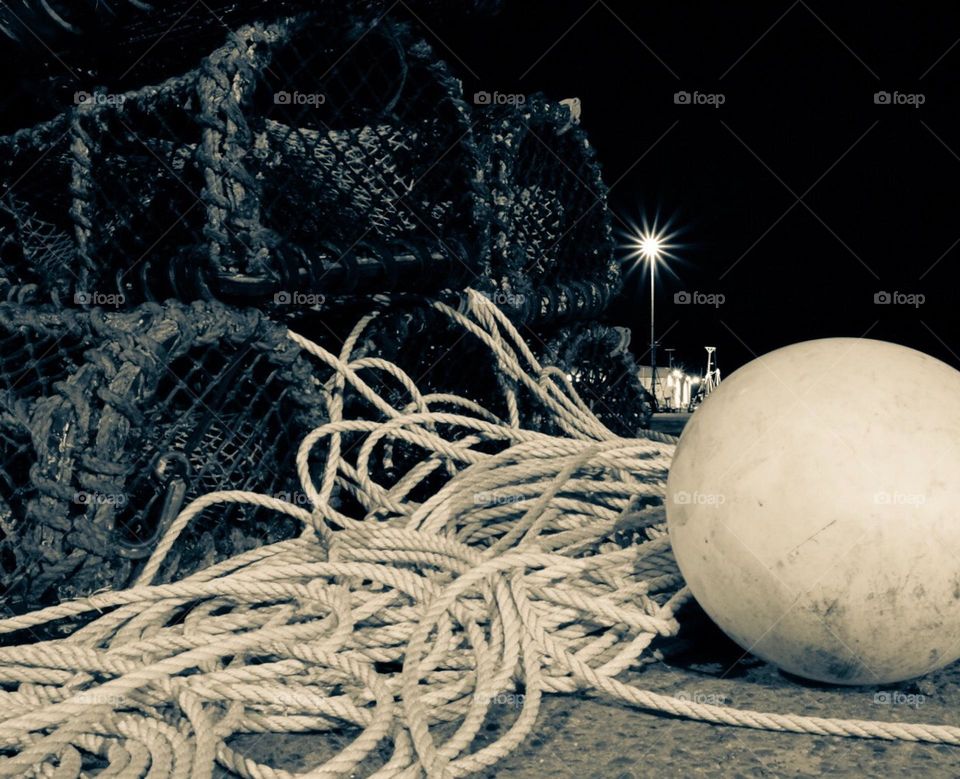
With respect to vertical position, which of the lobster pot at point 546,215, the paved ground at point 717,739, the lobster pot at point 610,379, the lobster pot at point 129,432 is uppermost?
the lobster pot at point 546,215

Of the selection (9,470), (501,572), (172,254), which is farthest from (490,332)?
(9,470)

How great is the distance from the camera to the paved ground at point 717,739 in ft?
3.94

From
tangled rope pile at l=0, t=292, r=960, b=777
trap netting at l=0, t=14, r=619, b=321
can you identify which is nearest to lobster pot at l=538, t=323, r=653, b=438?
trap netting at l=0, t=14, r=619, b=321

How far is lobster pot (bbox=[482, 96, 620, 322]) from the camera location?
102 inches

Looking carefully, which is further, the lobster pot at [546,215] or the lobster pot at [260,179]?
the lobster pot at [546,215]

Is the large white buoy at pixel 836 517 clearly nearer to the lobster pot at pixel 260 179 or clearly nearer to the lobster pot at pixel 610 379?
the lobster pot at pixel 260 179

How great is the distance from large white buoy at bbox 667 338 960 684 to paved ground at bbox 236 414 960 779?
5 cm

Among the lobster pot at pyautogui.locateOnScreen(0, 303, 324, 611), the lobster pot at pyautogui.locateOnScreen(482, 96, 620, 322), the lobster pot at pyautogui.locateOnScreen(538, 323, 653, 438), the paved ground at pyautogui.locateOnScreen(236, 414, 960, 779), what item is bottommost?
the paved ground at pyautogui.locateOnScreen(236, 414, 960, 779)

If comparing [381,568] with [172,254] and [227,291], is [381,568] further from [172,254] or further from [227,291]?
[172,254]

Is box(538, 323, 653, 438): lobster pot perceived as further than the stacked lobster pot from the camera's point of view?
Yes

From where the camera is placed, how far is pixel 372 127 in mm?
2344

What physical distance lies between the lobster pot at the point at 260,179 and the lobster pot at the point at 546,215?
0.26 m

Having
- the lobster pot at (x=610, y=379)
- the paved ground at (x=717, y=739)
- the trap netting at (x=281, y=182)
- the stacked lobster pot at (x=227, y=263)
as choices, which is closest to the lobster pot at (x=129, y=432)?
the stacked lobster pot at (x=227, y=263)

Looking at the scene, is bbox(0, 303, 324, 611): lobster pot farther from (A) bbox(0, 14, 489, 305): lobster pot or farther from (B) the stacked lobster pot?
(A) bbox(0, 14, 489, 305): lobster pot
